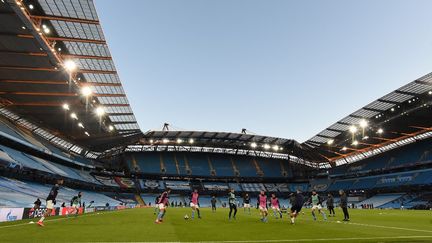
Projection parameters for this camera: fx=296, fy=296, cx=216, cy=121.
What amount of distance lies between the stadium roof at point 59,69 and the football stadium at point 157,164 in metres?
0.16

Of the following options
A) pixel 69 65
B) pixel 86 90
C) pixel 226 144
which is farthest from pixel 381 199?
pixel 69 65

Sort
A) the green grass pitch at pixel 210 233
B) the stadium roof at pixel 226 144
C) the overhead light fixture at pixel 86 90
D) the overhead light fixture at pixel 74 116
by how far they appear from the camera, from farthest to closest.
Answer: the stadium roof at pixel 226 144, the overhead light fixture at pixel 74 116, the overhead light fixture at pixel 86 90, the green grass pitch at pixel 210 233

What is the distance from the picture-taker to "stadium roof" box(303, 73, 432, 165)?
46.2 metres

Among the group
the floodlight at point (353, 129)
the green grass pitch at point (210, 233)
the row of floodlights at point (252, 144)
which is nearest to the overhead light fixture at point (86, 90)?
the green grass pitch at point (210, 233)

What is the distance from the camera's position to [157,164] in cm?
9019

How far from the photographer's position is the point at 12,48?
28.2m

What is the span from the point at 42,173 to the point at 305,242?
179ft

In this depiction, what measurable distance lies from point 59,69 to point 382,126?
57.4 m

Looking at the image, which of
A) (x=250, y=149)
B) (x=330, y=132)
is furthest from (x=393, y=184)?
(x=250, y=149)

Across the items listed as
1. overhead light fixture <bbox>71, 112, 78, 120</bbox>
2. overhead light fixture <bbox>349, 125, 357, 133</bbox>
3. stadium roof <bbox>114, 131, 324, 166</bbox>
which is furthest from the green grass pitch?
stadium roof <bbox>114, 131, 324, 166</bbox>

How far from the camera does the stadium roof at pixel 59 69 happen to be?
24656 millimetres

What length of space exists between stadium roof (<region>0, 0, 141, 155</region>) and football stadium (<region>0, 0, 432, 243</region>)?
0.16 metres

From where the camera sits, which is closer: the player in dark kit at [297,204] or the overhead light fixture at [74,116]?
the player in dark kit at [297,204]

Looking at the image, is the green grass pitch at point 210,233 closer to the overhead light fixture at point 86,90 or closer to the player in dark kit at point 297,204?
the player in dark kit at point 297,204
